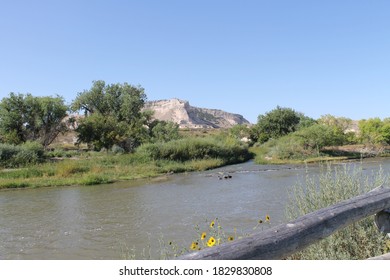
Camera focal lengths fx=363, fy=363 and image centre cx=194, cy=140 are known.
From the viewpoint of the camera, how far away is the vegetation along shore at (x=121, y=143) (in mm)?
27062

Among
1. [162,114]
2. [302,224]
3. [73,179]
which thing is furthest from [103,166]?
[162,114]

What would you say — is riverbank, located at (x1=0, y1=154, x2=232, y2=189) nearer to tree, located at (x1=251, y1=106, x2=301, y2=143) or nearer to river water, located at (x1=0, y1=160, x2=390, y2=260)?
river water, located at (x1=0, y1=160, x2=390, y2=260)

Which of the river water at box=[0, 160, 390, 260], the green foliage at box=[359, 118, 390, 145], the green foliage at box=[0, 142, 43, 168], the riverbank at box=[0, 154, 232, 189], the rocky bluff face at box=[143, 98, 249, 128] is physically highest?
the rocky bluff face at box=[143, 98, 249, 128]

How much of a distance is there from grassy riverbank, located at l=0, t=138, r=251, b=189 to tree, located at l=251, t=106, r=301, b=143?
17575 mm

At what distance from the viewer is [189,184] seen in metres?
22.5

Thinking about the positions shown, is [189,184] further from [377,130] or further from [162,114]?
[162,114]

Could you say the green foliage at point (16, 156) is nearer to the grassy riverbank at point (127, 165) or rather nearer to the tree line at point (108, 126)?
the grassy riverbank at point (127, 165)

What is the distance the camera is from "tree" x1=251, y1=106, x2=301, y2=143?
202ft

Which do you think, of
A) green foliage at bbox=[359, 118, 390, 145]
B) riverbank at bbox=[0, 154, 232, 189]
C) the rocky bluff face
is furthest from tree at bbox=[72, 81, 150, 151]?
the rocky bluff face

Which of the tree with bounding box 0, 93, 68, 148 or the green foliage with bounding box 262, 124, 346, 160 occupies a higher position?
the tree with bounding box 0, 93, 68, 148

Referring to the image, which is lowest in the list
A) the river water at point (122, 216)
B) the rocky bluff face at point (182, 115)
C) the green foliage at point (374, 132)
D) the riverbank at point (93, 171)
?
the river water at point (122, 216)

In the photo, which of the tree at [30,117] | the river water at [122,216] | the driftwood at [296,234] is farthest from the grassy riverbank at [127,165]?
the driftwood at [296,234]

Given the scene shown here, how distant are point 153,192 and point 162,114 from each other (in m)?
144

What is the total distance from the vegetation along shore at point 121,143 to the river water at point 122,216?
205 inches
